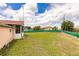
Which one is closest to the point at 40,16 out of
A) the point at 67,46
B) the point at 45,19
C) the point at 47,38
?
the point at 45,19

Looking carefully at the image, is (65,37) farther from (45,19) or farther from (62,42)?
(45,19)

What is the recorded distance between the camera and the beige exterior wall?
5793 mm

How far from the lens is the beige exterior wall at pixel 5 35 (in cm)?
579

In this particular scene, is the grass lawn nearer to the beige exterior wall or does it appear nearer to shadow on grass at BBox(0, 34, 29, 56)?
shadow on grass at BBox(0, 34, 29, 56)

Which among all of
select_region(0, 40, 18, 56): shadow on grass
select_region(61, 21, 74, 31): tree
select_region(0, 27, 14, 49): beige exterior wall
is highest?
select_region(61, 21, 74, 31): tree

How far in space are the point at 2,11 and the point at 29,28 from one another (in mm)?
753

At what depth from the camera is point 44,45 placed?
5.84 meters

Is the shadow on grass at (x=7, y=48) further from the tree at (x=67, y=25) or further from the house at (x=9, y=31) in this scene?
the tree at (x=67, y=25)

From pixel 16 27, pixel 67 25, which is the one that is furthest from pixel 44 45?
pixel 16 27

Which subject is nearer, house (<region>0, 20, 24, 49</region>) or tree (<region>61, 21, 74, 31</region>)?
tree (<region>61, 21, 74, 31</region>)

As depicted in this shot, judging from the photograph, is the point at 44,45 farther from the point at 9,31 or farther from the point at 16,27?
the point at 9,31

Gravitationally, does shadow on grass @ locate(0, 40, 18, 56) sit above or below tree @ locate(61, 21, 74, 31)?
below

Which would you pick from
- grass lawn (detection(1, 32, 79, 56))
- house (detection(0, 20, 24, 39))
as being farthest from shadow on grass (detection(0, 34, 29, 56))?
house (detection(0, 20, 24, 39))

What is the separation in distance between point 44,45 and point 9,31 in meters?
0.98
